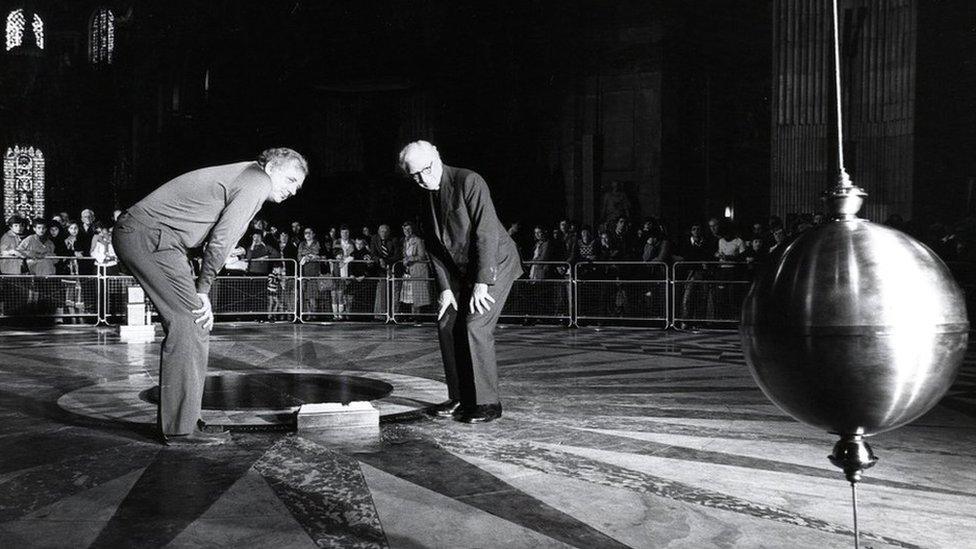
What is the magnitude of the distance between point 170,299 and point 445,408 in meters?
2.23

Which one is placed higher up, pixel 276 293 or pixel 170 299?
pixel 170 299

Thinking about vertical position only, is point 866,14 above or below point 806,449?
above

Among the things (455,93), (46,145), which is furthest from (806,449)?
(46,145)

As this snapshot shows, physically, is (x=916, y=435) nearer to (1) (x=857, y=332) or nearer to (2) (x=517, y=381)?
(2) (x=517, y=381)

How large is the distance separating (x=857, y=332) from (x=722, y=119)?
31.8 m

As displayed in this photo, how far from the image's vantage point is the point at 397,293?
15820mm

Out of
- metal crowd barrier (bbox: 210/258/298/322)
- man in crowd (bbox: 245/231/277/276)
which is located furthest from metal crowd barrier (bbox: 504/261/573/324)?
man in crowd (bbox: 245/231/277/276)

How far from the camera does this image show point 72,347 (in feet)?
36.3

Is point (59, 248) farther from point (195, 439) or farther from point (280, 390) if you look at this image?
point (195, 439)

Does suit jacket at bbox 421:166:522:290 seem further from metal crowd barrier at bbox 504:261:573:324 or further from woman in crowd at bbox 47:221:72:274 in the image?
woman in crowd at bbox 47:221:72:274

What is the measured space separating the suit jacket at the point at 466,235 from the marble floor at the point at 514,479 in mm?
1062

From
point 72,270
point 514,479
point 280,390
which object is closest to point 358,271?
point 72,270

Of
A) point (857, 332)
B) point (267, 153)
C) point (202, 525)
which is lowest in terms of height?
point (202, 525)

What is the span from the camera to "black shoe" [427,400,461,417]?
6.30 metres
